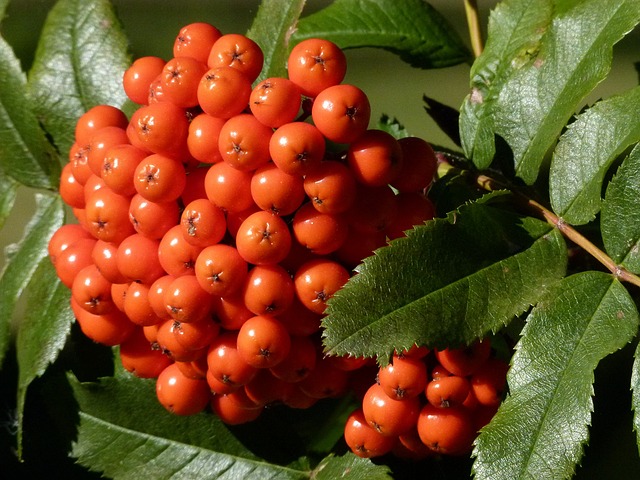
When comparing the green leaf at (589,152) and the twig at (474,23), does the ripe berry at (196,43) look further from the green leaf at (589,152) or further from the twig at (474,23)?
the twig at (474,23)

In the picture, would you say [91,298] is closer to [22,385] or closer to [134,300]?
[134,300]

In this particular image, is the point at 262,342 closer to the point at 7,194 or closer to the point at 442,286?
the point at 442,286

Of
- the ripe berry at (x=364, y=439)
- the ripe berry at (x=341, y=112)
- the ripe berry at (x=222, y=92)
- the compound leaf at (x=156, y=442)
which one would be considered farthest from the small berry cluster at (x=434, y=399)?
the ripe berry at (x=222, y=92)

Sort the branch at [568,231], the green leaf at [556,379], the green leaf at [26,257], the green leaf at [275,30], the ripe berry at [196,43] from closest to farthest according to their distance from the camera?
the green leaf at [556,379], the branch at [568,231], the ripe berry at [196,43], the green leaf at [275,30], the green leaf at [26,257]

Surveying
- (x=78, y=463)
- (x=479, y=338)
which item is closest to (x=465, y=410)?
(x=479, y=338)

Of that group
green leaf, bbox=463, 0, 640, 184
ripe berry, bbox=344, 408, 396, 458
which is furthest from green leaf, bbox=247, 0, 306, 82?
ripe berry, bbox=344, 408, 396, 458

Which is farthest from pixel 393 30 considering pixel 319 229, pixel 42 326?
pixel 42 326
